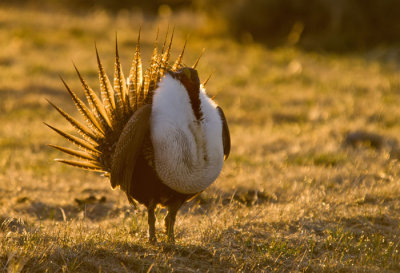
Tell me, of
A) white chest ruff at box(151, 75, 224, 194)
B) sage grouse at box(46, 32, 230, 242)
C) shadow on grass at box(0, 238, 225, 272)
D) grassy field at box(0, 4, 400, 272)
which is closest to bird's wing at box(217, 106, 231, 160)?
sage grouse at box(46, 32, 230, 242)

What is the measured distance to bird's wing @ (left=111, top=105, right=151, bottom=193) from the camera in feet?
10.6

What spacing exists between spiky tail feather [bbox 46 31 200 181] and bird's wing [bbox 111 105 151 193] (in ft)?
0.64

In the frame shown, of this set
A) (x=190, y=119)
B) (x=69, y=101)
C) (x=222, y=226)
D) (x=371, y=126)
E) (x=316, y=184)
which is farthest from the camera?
A: (x=69, y=101)

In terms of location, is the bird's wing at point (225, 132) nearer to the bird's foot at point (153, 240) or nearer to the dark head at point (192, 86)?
the dark head at point (192, 86)

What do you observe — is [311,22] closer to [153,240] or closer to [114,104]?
[114,104]

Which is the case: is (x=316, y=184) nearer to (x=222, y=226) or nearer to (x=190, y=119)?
(x=222, y=226)

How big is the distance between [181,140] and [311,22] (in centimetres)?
1048

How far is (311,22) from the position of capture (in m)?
13.1

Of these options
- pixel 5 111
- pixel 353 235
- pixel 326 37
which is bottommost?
pixel 353 235

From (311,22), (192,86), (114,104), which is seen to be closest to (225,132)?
(192,86)

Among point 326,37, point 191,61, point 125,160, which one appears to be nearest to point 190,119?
point 125,160

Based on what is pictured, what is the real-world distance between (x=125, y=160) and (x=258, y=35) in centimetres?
1023

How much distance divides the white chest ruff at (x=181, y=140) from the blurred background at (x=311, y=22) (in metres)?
9.48

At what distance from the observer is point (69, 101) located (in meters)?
8.54
